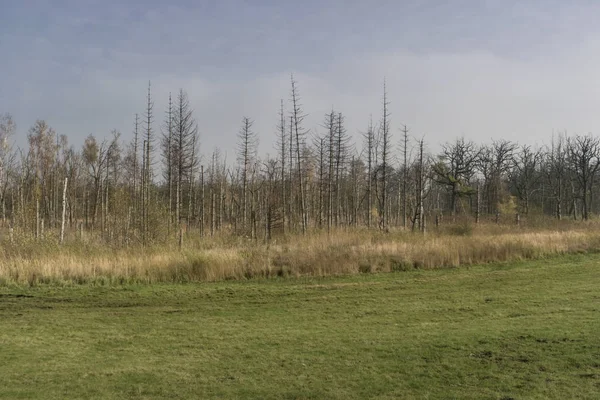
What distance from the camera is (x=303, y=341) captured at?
23.7 feet

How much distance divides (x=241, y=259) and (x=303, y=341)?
828 centimetres

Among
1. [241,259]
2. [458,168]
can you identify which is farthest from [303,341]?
[458,168]

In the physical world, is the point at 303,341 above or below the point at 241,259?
below

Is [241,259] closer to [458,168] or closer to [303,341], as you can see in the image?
[303,341]

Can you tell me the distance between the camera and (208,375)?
18.5 feet

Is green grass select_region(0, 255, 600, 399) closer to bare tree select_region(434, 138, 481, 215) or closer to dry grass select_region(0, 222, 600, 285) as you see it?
dry grass select_region(0, 222, 600, 285)

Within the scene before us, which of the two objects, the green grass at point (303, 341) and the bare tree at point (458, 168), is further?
the bare tree at point (458, 168)

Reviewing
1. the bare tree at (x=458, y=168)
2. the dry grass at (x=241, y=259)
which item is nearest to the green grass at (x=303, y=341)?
the dry grass at (x=241, y=259)

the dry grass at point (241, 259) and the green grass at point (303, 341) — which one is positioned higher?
the dry grass at point (241, 259)

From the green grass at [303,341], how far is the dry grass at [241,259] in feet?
3.95

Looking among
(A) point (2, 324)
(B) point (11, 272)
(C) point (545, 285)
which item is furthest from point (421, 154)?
(A) point (2, 324)

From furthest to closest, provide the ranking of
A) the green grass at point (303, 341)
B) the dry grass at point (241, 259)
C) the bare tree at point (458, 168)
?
the bare tree at point (458, 168) < the dry grass at point (241, 259) < the green grass at point (303, 341)

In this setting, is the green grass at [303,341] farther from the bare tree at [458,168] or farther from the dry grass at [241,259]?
the bare tree at [458,168]

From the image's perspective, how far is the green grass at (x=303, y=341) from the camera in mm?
5168
